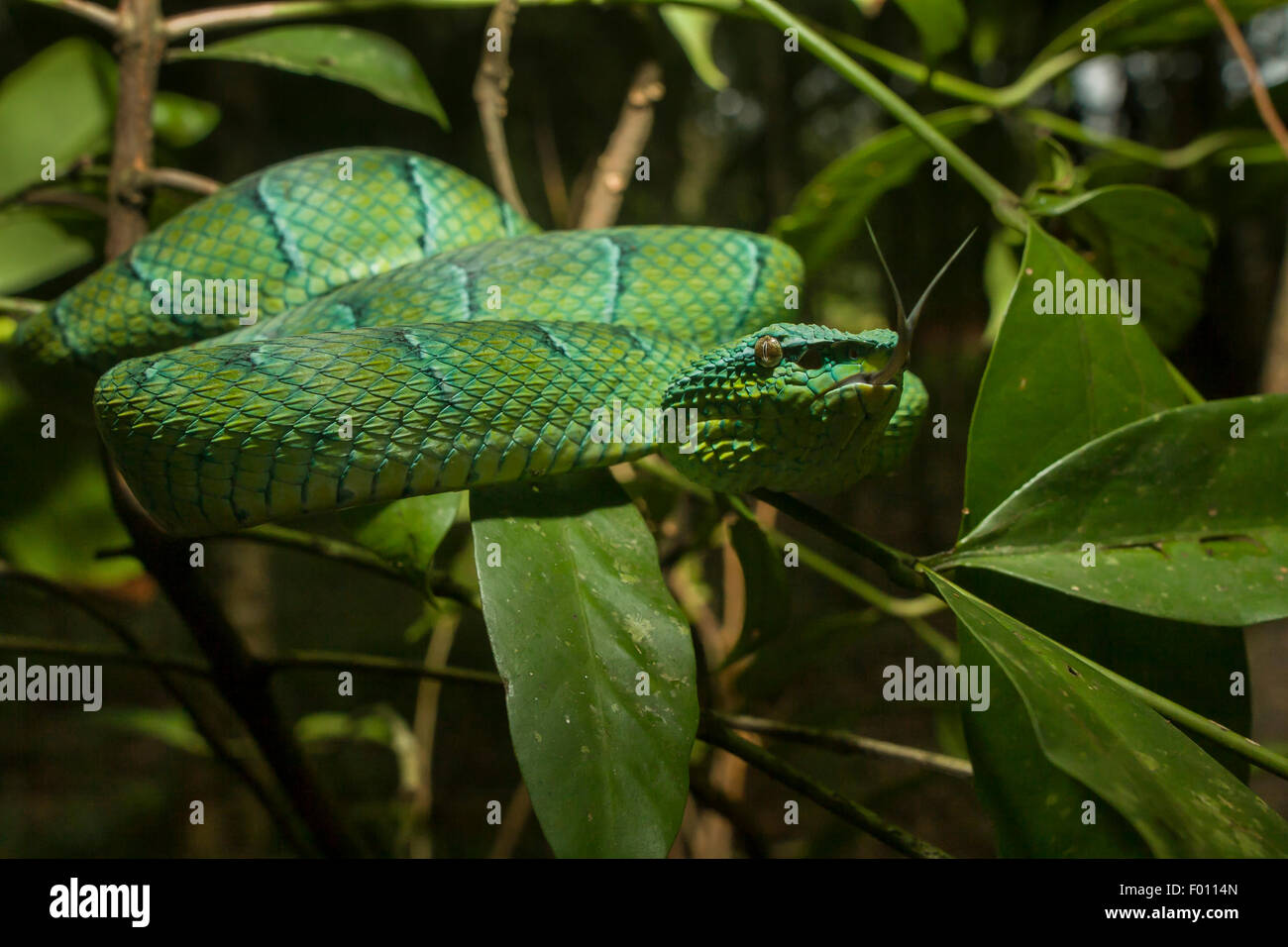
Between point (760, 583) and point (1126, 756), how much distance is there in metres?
0.55

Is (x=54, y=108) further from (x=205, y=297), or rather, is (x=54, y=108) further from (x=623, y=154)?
(x=623, y=154)

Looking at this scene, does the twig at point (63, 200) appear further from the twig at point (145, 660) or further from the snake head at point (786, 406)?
the snake head at point (786, 406)

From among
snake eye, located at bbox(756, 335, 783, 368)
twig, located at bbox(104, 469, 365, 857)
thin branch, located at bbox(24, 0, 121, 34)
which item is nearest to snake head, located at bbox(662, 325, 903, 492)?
snake eye, located at bbox(756, 335, 783, 368)

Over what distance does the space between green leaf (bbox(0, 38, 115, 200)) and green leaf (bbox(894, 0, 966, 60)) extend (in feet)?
4.74

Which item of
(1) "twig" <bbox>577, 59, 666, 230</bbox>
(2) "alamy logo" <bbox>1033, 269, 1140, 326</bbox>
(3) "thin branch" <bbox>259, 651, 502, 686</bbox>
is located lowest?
(3) "thin branch" <bbox>259, 651, 502, 686</bbox>

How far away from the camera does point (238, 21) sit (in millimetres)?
1396

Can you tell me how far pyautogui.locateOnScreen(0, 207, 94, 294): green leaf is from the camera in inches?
62.3

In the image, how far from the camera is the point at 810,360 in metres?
0.91

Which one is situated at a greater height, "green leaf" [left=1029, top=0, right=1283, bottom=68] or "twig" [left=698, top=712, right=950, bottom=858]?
"green leaf" [left=1029, top=0, right=1283, bottom=68]

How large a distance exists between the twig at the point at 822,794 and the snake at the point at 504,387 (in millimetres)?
285

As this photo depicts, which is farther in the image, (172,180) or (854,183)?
(854,183)

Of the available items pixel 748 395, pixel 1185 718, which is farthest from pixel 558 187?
pixel 1185 718
